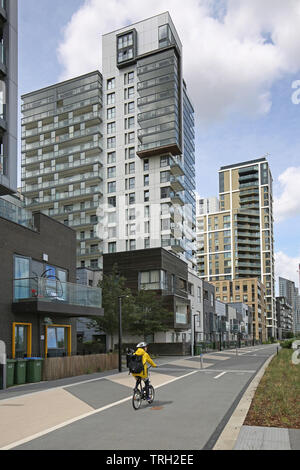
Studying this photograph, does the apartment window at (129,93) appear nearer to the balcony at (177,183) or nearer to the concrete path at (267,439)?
the balcony at (177,183)

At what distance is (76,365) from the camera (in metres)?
22.7

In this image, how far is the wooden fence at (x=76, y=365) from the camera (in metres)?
20.5

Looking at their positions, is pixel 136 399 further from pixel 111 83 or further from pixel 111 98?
pixel 111 83

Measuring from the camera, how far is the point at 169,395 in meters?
15.2

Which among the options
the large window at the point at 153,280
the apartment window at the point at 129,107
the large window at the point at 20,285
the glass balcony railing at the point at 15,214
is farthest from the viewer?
the apartment window at the point at 129,107

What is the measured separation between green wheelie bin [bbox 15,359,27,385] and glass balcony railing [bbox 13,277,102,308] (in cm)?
338

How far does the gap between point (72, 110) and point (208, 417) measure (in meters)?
69.0

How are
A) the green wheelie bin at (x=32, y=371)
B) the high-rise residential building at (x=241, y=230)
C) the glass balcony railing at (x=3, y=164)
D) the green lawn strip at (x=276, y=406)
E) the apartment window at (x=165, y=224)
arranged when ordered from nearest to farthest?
the green lawn strip at (x=276, y=406), the green wheelie bin at (x=32, y=371), the glass balcony railing at (x=3, y=164), the apartment window at (x=165, y=224), the high-rise residential building at (x=241, y=230)

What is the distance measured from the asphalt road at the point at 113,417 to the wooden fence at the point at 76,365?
2.13 metres

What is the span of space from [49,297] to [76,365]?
3.47m

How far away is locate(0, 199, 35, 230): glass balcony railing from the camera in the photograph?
22.3 m

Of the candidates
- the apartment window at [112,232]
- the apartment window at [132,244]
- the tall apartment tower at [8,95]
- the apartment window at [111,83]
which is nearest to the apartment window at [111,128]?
the apartment window at [111,83]
